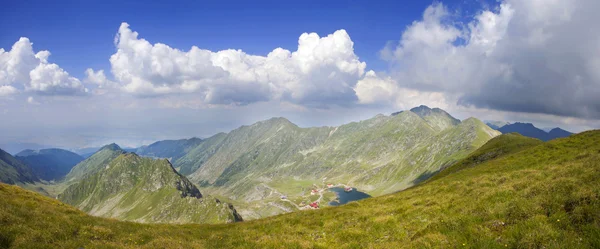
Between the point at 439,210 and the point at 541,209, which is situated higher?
the point at 541,209

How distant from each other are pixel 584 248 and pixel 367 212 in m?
18.9

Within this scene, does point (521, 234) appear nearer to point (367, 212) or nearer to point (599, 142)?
point (367, 212)

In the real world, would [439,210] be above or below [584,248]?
below

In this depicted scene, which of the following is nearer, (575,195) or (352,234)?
(575,195)

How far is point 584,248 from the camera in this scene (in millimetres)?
9789

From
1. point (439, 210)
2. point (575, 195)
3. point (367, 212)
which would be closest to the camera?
point (575, 195)

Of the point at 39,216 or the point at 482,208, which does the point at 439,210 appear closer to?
the point at 482,208

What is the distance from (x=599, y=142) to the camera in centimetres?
5288

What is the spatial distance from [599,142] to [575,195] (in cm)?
5860

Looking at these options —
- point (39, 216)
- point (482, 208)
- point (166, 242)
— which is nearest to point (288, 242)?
point (166, 242)

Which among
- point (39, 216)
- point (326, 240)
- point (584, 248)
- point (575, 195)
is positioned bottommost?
point (326, 240)

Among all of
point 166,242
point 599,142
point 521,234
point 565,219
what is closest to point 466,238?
point 521,234

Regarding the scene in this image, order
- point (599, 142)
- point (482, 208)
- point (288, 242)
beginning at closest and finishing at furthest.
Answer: point (482, 208) → point (288, 242) → point (599, 142)

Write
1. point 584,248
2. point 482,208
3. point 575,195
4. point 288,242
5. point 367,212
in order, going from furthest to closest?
point 367,212 → point 288,242 → point 482,208 → point 575,195 → point 584,248
